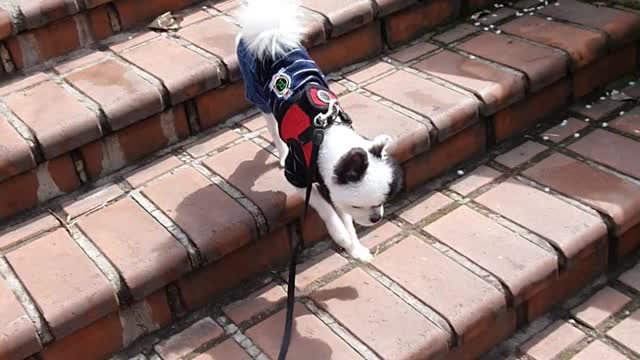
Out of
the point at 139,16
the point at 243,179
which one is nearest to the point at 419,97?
the point at 243,179

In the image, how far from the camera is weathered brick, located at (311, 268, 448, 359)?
6.64ft

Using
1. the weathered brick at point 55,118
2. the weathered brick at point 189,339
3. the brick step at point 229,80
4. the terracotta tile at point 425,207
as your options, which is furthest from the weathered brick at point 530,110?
the weathered brick at point 55,118

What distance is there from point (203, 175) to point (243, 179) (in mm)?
156

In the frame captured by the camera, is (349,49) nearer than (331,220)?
No

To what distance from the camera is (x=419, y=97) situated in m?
2.73

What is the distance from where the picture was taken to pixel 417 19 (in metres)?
3.16

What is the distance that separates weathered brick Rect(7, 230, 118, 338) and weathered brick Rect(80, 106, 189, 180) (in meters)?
0.35

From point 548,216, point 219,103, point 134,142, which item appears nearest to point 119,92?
point 134,142

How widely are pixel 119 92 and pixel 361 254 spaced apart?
1072 mm

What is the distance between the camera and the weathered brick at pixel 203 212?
2.20m

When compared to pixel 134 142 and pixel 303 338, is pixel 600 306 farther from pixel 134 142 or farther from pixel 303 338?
pixel 134 142

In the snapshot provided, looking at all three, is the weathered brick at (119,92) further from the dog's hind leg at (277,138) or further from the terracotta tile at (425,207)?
the terracotta tile at (425,207)

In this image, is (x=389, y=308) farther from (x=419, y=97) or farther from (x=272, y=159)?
(x=419, y=97)

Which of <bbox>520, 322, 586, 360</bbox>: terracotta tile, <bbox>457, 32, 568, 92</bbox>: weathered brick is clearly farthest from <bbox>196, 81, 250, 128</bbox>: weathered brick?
<bbox>520, 322, 586, 360</bbox>: terracotta tile
